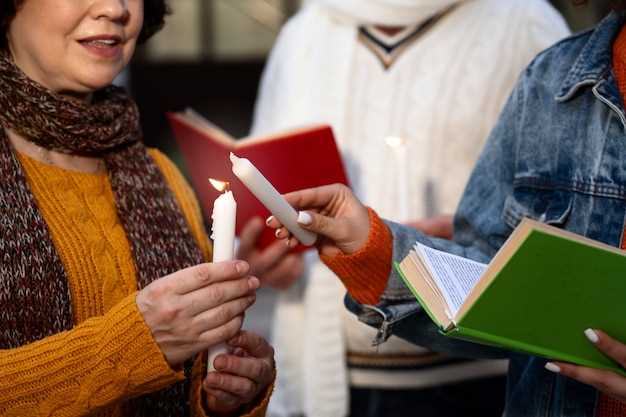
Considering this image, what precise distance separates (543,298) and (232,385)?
0.63 meters

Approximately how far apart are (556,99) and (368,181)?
1.00 m

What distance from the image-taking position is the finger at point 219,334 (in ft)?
5.48

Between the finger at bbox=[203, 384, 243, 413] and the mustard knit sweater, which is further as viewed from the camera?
the finger at bbox=[203, 384, 243, 413]

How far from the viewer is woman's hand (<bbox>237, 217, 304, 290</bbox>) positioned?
2805 mm

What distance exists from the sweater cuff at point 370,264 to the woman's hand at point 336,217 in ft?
0.05

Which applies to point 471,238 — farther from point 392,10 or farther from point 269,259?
point 392,10

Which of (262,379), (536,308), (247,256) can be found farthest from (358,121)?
(536,308)

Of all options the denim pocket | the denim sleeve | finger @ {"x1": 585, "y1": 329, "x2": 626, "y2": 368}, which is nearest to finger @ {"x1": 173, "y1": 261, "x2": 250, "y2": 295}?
the denim sleeve

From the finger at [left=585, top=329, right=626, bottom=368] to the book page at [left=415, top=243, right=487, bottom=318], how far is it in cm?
21

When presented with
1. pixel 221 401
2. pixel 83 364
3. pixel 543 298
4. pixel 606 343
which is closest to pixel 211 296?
pixel 83 364

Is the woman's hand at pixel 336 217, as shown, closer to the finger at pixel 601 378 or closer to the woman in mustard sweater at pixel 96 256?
the woman in mustard sweater at pixel 96 256

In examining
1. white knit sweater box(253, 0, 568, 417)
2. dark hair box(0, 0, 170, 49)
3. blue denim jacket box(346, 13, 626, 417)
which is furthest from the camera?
white knit sweater box(253, 0, 568, 417)

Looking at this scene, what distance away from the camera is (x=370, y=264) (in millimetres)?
2018

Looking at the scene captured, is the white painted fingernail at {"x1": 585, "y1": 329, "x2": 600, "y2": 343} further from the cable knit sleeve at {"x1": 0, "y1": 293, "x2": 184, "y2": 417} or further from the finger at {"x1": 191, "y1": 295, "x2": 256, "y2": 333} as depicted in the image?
the cable knit sleeve at {"x1": 0, "y1": 293, "x2": 184, "y2": 417}
